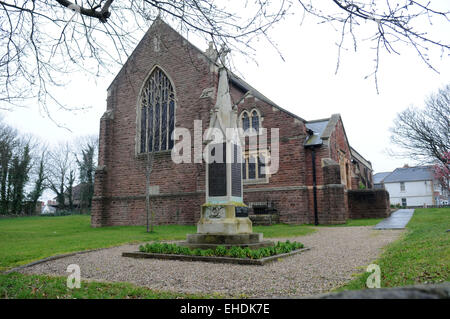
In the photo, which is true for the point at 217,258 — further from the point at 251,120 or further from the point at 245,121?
the point at 245,121

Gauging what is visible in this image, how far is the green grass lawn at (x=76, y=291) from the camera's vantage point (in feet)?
14.8

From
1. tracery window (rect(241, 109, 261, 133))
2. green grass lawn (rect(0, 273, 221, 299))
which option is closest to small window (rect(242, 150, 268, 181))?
tracery window (rect(241, 109, 261, 133))

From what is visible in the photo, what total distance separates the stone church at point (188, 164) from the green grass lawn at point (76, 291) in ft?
44.6

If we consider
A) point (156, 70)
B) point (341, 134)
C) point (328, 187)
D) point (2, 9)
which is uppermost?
point (156, 70)

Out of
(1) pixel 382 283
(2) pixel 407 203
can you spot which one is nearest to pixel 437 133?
(1) pixel 382 283

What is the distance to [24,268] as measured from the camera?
7605 mm

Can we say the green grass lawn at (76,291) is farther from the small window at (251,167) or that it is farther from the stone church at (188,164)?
the small window at (251,167)

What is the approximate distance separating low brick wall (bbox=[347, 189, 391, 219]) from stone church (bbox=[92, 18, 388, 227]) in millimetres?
133

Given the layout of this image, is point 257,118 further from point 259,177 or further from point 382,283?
point 382,283

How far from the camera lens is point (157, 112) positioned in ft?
74.3

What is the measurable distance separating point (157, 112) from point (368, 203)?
15.2 m

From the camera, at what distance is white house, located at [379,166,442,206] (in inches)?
2379

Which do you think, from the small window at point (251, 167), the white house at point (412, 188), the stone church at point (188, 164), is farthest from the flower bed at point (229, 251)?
the white house at point (412, 188)

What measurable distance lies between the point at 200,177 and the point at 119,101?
9.14m
